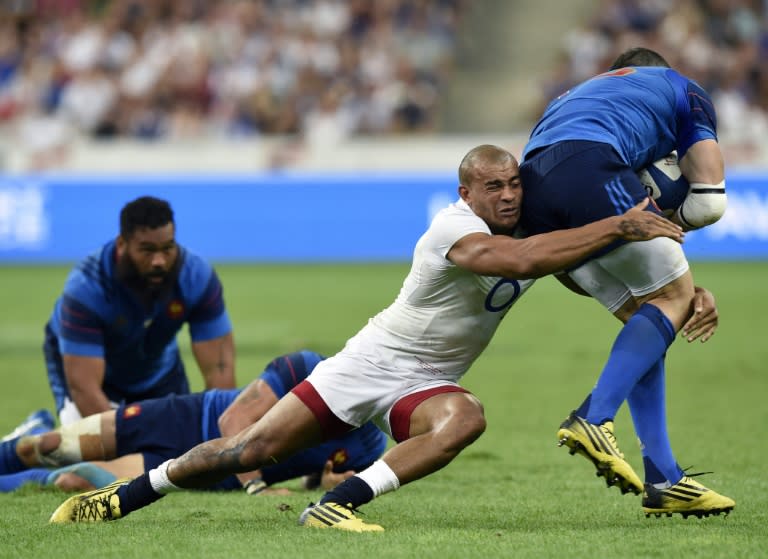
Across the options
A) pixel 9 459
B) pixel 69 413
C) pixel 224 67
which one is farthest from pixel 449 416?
pixel 224 67

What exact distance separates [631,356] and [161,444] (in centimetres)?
245

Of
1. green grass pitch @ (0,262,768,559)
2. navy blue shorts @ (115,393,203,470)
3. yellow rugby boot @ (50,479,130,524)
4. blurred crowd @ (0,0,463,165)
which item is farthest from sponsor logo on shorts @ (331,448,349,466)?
blurred crowd @ (0,0,463,165)

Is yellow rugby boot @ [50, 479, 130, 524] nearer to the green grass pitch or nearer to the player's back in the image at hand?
the green grass pitch

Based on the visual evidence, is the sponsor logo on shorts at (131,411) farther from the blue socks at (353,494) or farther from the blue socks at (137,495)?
the blue socks at (353,494)

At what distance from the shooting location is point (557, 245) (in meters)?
5.09

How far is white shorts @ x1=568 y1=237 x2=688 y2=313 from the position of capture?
17.7ft

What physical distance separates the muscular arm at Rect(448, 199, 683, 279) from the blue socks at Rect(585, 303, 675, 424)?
17.7 inches

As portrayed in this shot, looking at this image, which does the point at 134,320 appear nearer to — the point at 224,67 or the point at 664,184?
the point at 664,184

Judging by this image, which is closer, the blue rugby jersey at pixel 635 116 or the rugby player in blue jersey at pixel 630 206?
the rugby player in blue jersey at pixel 630 206

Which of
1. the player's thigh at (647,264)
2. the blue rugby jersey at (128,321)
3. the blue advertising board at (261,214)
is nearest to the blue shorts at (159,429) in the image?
the blue rugby jersey at (128,321)

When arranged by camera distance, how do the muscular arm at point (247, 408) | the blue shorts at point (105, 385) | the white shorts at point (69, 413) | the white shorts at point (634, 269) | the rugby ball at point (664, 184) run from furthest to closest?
the blue shorts at point (105, 385) < the white shorts at point (69, 413) < the muscular arm at point (247, 408) < the rugby ball at point (664, 184) < the white shorts at point (634, 269)

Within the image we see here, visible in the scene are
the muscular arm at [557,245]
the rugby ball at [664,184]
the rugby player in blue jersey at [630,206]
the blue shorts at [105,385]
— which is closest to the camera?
the muscular arm at [557,245]

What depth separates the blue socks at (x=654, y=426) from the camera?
18.0 ft

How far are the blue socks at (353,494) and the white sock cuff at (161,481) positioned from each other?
65 cm
